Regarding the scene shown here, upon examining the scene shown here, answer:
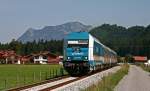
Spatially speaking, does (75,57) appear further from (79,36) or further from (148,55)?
(148,55)

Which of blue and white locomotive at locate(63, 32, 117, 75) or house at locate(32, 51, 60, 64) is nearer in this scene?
blue and white locomotive at locate(63, 32, 117, 75)

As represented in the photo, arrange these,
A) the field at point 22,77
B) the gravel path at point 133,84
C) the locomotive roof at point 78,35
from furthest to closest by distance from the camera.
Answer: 1. the locomotive roof at point 78,35
2. the field at point 22,77
3. the gravel path at point 133,84

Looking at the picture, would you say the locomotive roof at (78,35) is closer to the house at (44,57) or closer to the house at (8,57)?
the house at (8,57)

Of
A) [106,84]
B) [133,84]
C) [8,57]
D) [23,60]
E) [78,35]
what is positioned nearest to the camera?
[106,84]

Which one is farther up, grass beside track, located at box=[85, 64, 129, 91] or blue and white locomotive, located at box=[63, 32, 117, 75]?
blue and white locomotive, located at box=[63, 32, 117, 75]

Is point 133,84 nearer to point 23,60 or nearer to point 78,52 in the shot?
point 78,52

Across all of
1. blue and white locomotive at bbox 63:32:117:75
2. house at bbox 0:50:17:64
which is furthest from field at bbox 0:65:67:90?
house at bbox 0:50:17:64

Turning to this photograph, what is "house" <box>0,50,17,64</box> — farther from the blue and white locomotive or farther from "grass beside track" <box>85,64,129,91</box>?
"grass beside track" <box>85,64,129,91</box>

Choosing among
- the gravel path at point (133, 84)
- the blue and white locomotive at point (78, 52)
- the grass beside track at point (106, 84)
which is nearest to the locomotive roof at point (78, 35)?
the blue and white locomotive at point (78, 52)

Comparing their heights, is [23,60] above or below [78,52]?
above

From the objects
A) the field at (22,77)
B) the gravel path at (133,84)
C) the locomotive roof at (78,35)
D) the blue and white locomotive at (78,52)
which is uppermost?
the locomotive roof at (78,35)

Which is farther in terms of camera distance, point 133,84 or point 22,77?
point 22,77

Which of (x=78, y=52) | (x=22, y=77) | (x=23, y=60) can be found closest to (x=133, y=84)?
(x=78, y=52)

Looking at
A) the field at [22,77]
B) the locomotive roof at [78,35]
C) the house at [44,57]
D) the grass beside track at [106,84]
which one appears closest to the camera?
the grass beside track at [106,84]
